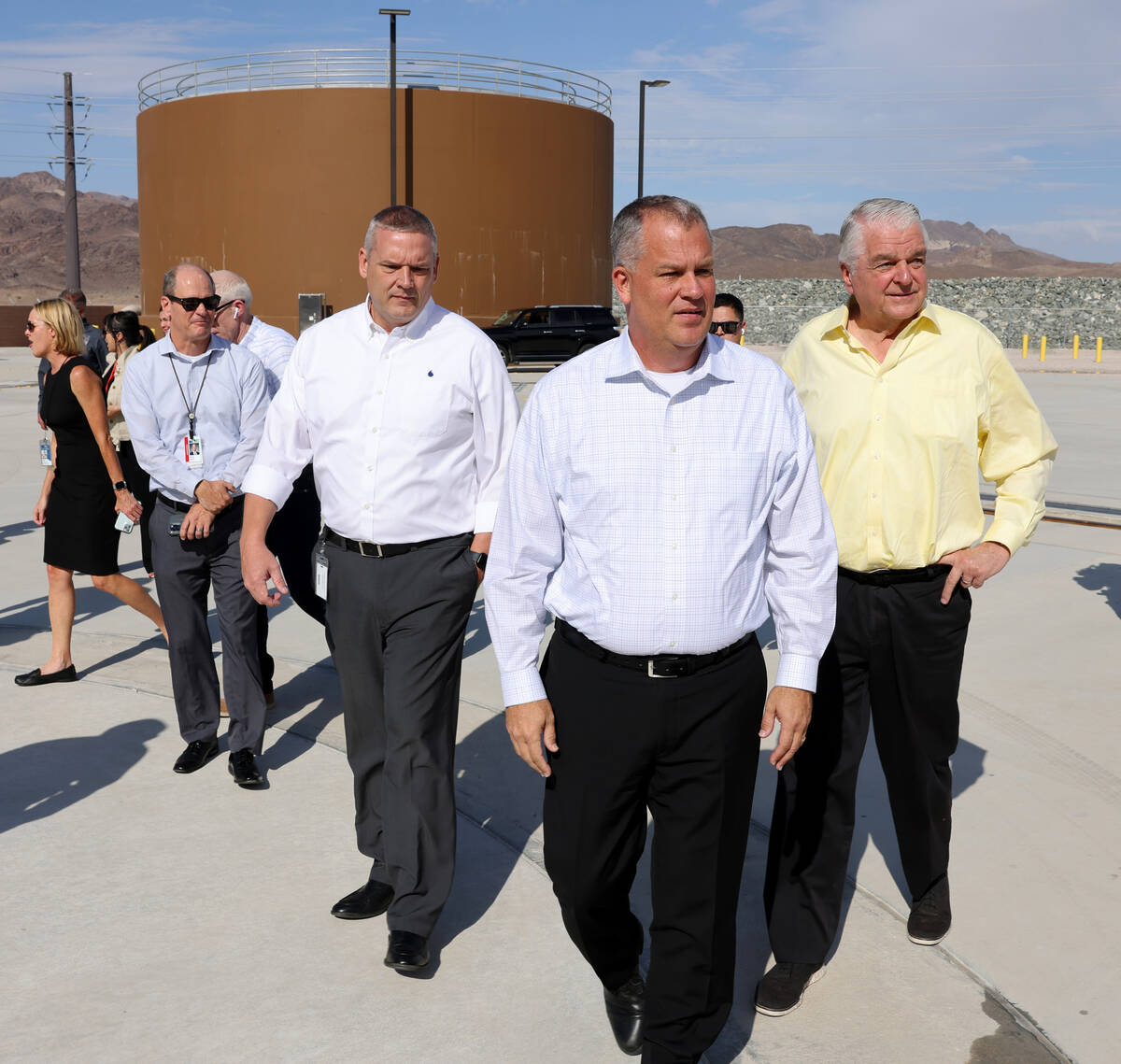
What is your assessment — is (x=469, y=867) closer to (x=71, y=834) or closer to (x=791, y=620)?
(x=71, y=834)

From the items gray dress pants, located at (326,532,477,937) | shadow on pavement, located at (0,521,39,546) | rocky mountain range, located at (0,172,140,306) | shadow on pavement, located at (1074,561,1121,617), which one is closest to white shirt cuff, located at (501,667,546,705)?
gray dress pants, located at (326,532,477,937)

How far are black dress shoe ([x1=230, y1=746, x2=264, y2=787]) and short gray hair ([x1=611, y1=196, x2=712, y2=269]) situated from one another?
285 centimetres

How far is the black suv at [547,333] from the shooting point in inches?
1201

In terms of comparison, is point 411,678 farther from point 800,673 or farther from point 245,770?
point 245,770

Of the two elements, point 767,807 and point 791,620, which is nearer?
point 791,620

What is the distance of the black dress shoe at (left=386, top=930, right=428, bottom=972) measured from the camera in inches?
131

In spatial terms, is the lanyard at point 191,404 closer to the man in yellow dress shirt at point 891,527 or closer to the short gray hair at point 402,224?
the short gray hair at point 402,224

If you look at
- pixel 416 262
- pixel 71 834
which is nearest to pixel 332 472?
pixel 416 262

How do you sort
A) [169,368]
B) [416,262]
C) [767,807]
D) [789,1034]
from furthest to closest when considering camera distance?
[169,368], [767,807], [416,262], [789,1034]

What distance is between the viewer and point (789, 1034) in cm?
308

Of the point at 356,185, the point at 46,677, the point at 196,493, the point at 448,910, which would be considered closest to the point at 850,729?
the point at 448,910

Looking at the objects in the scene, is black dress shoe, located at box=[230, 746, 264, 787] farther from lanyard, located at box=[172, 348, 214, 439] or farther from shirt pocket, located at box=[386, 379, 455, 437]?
shirt pocket, located at box=[386, 379, 455, 437]

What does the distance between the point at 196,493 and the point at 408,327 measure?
157 centimetres

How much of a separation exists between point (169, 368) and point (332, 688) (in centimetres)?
184
